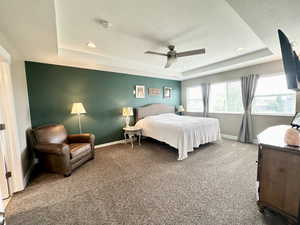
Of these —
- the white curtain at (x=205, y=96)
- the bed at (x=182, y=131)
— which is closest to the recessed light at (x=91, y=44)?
the bed at (x=182, y=131)

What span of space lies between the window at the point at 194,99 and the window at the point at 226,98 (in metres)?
0.53

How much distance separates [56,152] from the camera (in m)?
2.35

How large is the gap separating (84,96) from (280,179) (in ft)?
14.1

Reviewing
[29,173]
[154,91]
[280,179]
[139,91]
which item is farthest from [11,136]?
[154,91]

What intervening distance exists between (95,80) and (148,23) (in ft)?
8.33

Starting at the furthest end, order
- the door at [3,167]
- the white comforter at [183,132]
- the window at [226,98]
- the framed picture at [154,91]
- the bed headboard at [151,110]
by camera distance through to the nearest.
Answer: the framed picture at [154,91], the bed headboard at [151,110], the window at [226,98], the white comforter at [183,132], the door at [3,167]

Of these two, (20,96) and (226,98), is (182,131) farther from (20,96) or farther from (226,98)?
(20,96)

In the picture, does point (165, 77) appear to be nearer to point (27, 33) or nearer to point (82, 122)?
point (82, 122)

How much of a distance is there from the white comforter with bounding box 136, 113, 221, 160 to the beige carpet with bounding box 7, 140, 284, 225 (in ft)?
1.21

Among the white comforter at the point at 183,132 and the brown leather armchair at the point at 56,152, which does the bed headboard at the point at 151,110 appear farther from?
the brown leather armchair at the point at 56,152

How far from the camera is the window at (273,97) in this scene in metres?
3.51

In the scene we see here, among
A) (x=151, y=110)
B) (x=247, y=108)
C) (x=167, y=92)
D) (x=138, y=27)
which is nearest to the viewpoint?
(x=138, y=27)

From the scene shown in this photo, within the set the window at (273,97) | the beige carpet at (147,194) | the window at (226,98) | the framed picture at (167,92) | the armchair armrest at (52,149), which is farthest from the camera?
the framed picture at (167,92)

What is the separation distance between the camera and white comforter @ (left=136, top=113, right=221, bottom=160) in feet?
10.1
